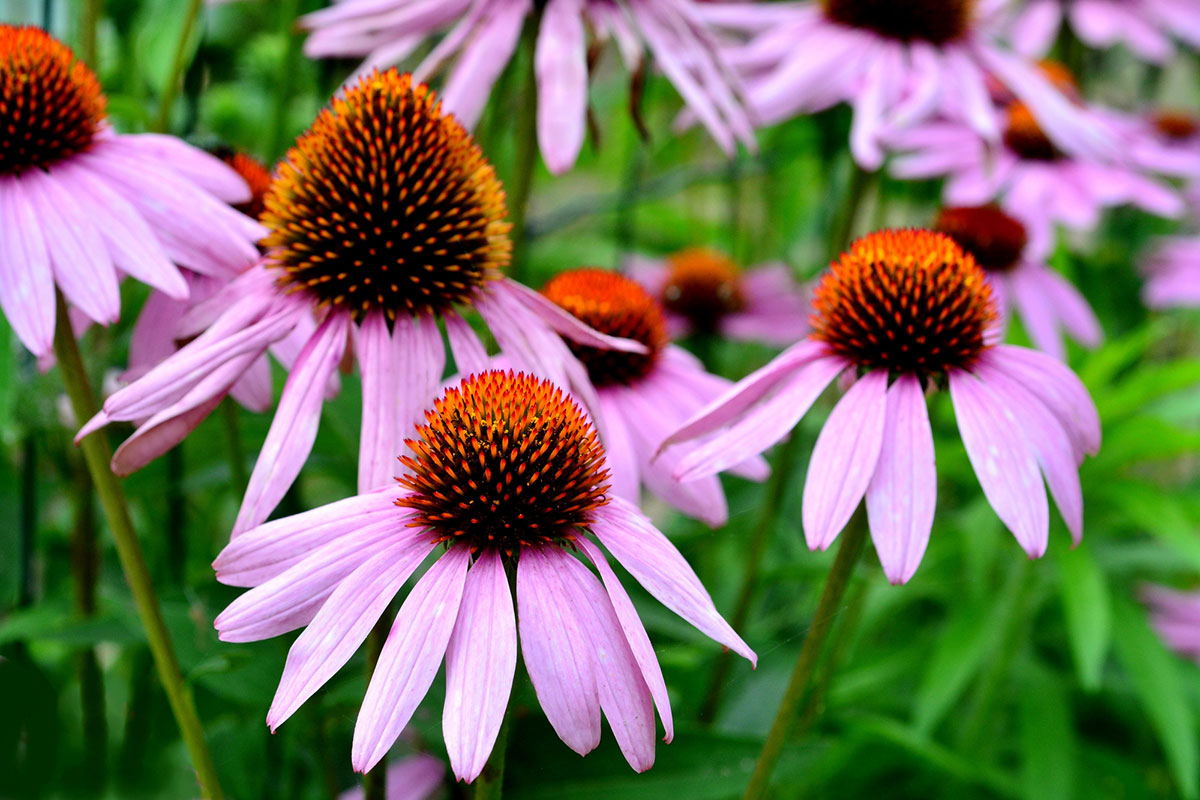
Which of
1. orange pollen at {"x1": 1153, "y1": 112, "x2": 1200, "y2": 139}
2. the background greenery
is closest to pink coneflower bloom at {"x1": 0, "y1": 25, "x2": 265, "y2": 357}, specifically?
the background greenery

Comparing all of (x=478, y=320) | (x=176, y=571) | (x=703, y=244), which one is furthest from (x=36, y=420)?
(x=703, y=244)

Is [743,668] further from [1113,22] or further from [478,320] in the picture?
[1113,22]

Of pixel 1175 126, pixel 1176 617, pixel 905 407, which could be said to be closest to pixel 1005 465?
pixel 905 407

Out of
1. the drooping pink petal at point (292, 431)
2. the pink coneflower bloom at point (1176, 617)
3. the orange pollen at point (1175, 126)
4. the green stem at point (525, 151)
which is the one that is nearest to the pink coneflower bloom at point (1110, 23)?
the orange pollen at point (1175, 126)

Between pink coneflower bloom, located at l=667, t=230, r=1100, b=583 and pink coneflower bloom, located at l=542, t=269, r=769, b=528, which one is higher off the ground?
pink coneflower bloom, located at l=667, t=230, r=1100, b=583

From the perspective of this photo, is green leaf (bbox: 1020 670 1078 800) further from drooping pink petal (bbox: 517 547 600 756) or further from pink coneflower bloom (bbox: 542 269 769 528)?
drooping pink petal (bbox: 517 547 600 756)

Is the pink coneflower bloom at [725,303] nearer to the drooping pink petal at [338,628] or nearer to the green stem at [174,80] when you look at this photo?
the green stem at [174,80]

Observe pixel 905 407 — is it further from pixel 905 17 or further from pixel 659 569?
pixel 905 17
